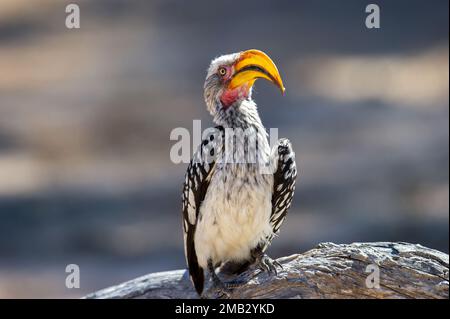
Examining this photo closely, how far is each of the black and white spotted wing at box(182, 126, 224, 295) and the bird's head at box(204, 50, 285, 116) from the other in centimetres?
18

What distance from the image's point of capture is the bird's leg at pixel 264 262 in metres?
4.59

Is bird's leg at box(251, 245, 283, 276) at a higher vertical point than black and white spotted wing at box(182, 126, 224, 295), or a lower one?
lower

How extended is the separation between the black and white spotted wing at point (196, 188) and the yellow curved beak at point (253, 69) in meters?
0.29

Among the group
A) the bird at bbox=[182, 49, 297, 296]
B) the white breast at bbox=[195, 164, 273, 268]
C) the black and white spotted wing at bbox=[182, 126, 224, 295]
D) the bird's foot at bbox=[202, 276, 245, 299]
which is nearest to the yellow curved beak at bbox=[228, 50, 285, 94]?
the bird at bbox=[182, 49, 297, 296]

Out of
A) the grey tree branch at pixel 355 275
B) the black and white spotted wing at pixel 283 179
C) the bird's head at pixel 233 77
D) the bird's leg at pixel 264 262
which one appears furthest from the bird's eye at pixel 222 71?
the grey tree branch at pixel 355 275

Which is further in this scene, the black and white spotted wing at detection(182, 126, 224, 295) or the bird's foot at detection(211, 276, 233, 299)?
the black and white spotted wing at detection(182, 126, 224, 295)

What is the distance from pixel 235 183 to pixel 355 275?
0.78 metres

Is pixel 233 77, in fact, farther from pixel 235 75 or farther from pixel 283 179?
pixel 283 179

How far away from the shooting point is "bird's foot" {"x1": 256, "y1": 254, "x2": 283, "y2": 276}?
15.0 feet

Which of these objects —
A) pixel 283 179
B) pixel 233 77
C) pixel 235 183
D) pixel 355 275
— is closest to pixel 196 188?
pixel 235 183

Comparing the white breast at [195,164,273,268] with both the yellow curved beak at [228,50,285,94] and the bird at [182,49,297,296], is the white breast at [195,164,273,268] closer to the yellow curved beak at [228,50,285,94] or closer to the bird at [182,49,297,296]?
the bird at [182,49,297,296]
